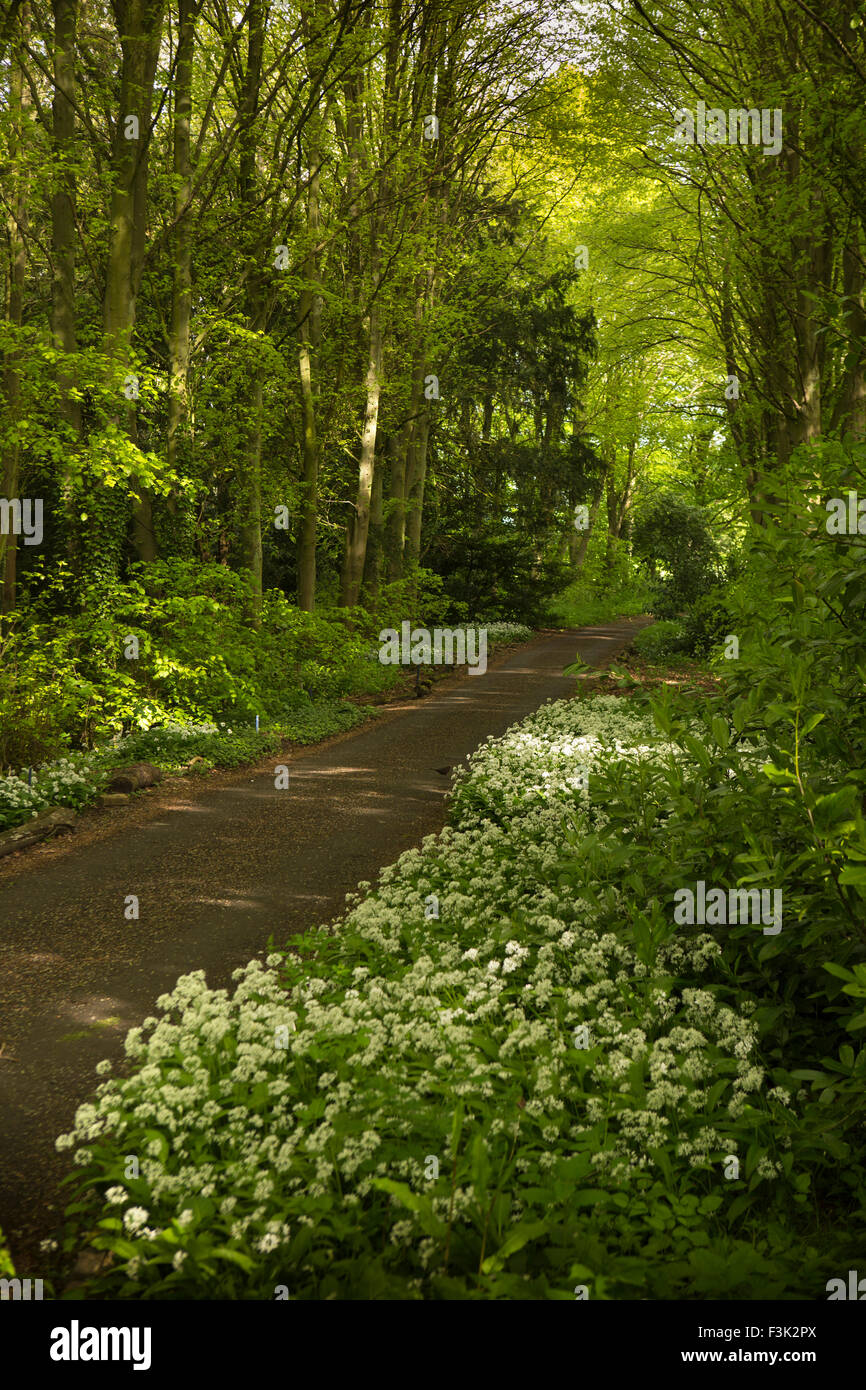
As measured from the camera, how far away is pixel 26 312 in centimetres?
1953

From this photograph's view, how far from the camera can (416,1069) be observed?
361cm

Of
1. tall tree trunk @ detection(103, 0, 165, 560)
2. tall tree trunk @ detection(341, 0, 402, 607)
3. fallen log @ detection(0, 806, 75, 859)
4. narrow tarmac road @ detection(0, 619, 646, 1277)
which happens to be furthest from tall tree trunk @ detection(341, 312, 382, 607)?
fallen log @ detection(0, 806, 75, 859)

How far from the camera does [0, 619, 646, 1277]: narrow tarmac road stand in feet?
12.7

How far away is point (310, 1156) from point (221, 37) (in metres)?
17.2

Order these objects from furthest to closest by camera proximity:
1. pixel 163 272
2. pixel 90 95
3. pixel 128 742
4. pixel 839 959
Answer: pixel 163 272, pixel 90 95, pixel 128 742, pixel 839 959

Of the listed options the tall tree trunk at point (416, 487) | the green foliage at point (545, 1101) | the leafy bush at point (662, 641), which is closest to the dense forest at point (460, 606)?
the green foliage at point (545, 1101)

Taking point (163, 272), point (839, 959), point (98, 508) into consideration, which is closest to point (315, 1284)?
point (839, 959)

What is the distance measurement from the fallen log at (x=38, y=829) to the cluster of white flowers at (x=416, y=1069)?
3749 millimetres

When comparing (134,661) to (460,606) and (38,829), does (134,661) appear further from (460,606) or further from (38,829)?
(460,606)

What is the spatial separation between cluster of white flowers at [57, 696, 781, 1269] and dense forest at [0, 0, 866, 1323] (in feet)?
0.08

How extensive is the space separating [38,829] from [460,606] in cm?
1792

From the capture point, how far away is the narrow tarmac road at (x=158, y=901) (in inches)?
152

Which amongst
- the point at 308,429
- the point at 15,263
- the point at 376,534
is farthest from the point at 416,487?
the point at 15,263

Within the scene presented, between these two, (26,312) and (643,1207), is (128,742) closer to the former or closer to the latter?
(643,1207)
